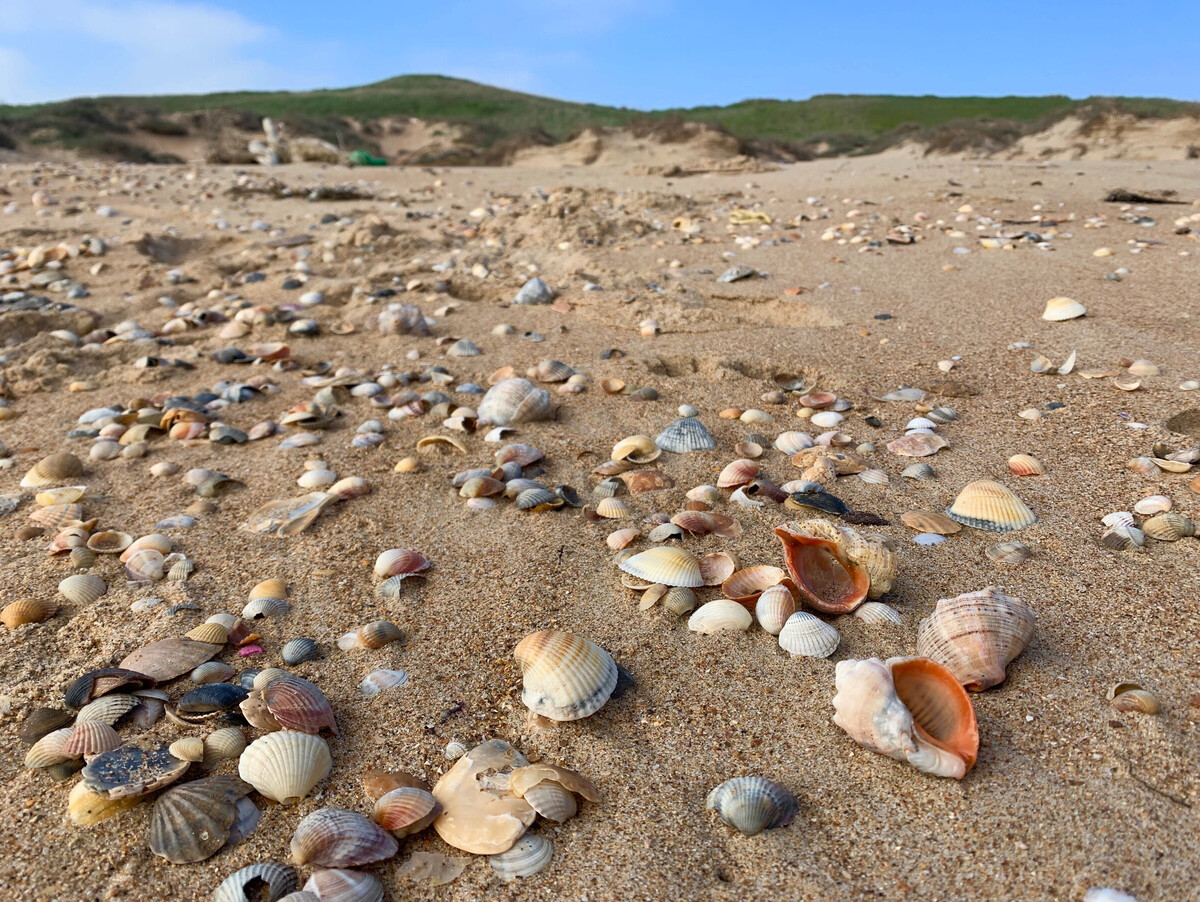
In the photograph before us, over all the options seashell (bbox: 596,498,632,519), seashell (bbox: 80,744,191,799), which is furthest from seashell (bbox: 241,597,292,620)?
seashell (bbox: 596,498,632,519)

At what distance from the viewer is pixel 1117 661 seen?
177 cm

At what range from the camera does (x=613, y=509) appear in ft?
8.51

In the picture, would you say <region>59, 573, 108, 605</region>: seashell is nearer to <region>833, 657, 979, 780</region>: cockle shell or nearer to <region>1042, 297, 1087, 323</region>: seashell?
<region>833, 657, 979, 780</region>: cockle shell

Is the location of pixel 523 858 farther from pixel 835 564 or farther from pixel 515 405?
pixel 515 405

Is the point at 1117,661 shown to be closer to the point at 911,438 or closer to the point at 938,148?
the point at 911,438

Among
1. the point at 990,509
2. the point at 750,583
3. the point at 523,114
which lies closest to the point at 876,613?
the point at 750,583

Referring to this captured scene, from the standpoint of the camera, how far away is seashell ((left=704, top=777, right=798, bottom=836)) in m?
1.44

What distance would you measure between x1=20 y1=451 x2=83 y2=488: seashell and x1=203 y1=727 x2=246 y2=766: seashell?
1867 mm

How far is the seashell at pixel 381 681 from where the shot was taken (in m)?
1.85

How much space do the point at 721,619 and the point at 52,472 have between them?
106 inches

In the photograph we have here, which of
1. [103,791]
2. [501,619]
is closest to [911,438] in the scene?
[501,619]

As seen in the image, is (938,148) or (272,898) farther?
(938,148)

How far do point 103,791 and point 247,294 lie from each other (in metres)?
4.59

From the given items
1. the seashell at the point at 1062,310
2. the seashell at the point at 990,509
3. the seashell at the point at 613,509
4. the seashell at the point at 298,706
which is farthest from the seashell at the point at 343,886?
the seashell at the point at 1062,310
